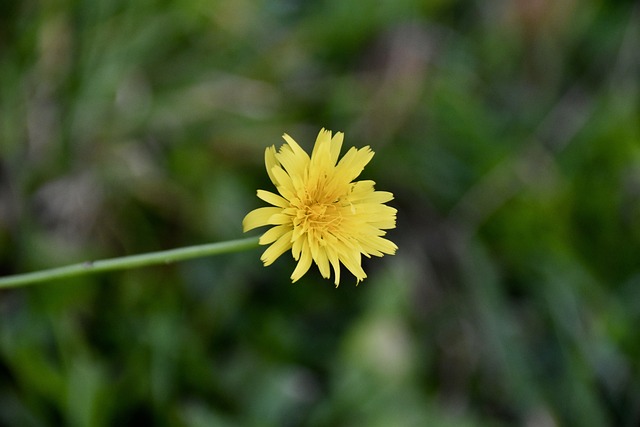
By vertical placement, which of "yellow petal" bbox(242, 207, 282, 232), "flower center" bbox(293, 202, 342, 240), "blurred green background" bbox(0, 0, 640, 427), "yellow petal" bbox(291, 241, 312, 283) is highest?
"blurred green background" bbox(0, 0, 640, 427)

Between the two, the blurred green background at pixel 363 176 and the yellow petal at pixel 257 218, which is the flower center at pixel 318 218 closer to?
the yellow petal at pixel 257 218

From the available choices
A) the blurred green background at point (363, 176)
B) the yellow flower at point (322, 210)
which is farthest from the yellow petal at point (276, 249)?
the blurred green background at point (363, 176)

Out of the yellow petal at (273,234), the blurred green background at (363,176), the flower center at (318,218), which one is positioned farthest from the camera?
the blurred green background at (363,176)

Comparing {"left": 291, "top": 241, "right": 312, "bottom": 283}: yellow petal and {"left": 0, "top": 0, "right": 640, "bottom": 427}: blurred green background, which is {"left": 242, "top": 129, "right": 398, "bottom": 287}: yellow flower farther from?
{"left": 0, "top": 0, "right": 640, "bottom": 427}: blurred green background

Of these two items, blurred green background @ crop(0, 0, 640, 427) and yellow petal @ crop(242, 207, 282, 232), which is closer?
yellow petal @ crop(242, 207, 282, 232)

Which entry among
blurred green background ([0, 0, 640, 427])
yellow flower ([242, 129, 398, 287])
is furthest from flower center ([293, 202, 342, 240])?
blurred green background ([0, 0, 640, 427])

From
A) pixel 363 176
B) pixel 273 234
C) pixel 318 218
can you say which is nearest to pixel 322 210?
pixel 318 218

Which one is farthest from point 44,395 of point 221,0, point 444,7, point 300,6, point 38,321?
point 444,7

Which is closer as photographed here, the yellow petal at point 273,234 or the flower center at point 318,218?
the yellow petal at point 273,234
